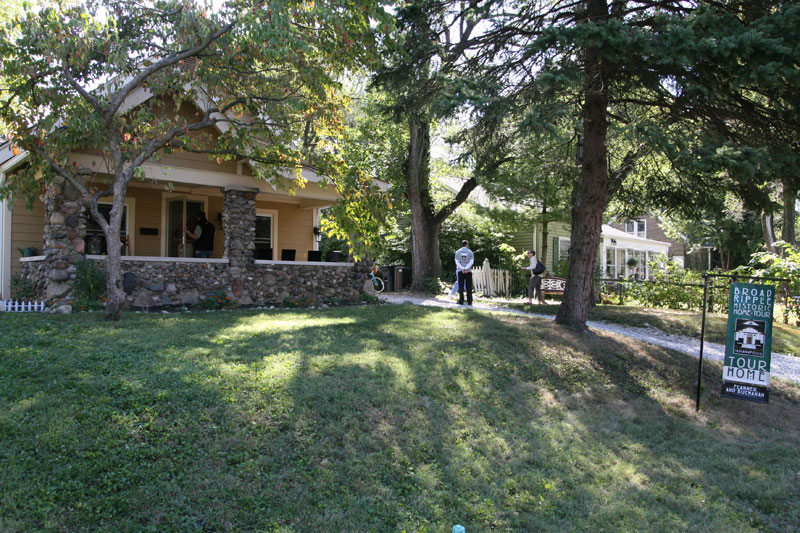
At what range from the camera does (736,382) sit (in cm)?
661

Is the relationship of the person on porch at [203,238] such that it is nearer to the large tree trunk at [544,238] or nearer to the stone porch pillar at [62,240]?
the stone porch pillar at [62,240]

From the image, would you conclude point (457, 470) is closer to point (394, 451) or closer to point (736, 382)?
point (394, 451)

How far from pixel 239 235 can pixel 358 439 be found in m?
8.74

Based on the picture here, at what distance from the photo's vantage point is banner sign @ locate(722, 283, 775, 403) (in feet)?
21.1

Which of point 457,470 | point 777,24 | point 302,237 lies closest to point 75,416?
point 457,470

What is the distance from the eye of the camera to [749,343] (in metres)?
6.59

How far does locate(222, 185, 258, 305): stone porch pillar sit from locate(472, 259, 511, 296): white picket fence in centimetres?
954

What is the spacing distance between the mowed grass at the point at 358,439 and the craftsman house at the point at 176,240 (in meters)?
3.15

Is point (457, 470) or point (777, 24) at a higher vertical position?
point (777, 24)

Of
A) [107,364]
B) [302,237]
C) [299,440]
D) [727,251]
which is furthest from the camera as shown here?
[727,251]

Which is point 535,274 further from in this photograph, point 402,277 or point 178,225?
point 178,225

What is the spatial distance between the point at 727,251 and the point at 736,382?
31845 mm

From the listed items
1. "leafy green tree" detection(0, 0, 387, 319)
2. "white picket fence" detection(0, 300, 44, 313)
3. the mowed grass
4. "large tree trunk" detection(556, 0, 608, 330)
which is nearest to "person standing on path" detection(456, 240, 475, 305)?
"large tree trunk" detection(556, 0, 608, 330)

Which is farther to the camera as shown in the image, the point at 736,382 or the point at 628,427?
the point at 736,382
